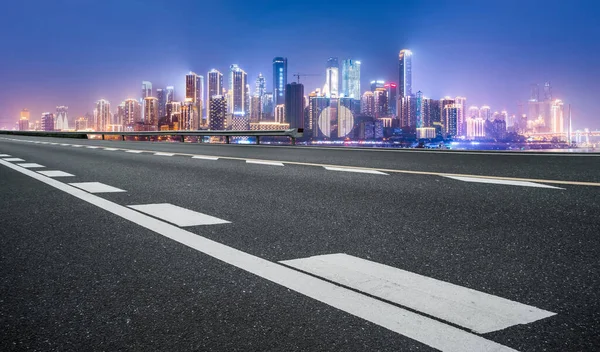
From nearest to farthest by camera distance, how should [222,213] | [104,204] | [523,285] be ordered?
[523,285]
[222,213]
[104,204]

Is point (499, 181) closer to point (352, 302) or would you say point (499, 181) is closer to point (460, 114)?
point (352, 302)

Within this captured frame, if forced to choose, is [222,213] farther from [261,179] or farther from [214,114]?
[214,114]

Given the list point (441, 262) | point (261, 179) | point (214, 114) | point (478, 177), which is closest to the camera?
point (441, 262)

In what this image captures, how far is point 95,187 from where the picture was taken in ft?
23.8

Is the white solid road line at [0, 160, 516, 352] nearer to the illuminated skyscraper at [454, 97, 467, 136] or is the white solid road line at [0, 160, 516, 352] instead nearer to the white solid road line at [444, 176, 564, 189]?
the white solid road line at [444, 176, 564, 189]

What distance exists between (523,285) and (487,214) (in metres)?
2.08

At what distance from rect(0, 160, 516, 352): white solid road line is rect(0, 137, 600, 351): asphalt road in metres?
0.01

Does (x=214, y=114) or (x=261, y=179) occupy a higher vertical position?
(x=214, y=114)

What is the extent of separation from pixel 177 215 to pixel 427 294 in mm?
2922

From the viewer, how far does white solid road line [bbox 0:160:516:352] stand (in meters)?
1.90

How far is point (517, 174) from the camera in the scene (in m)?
7.76

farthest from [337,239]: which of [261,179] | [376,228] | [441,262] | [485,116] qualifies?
[485,116]

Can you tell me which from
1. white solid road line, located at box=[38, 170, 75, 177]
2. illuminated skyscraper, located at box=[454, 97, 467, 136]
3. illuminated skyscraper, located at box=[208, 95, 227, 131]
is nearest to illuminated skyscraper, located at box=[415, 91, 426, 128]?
illuminated skyscraper, located at box=[454, 97, 467, 136]

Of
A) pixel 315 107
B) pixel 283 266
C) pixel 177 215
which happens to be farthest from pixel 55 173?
pixel 315 107
